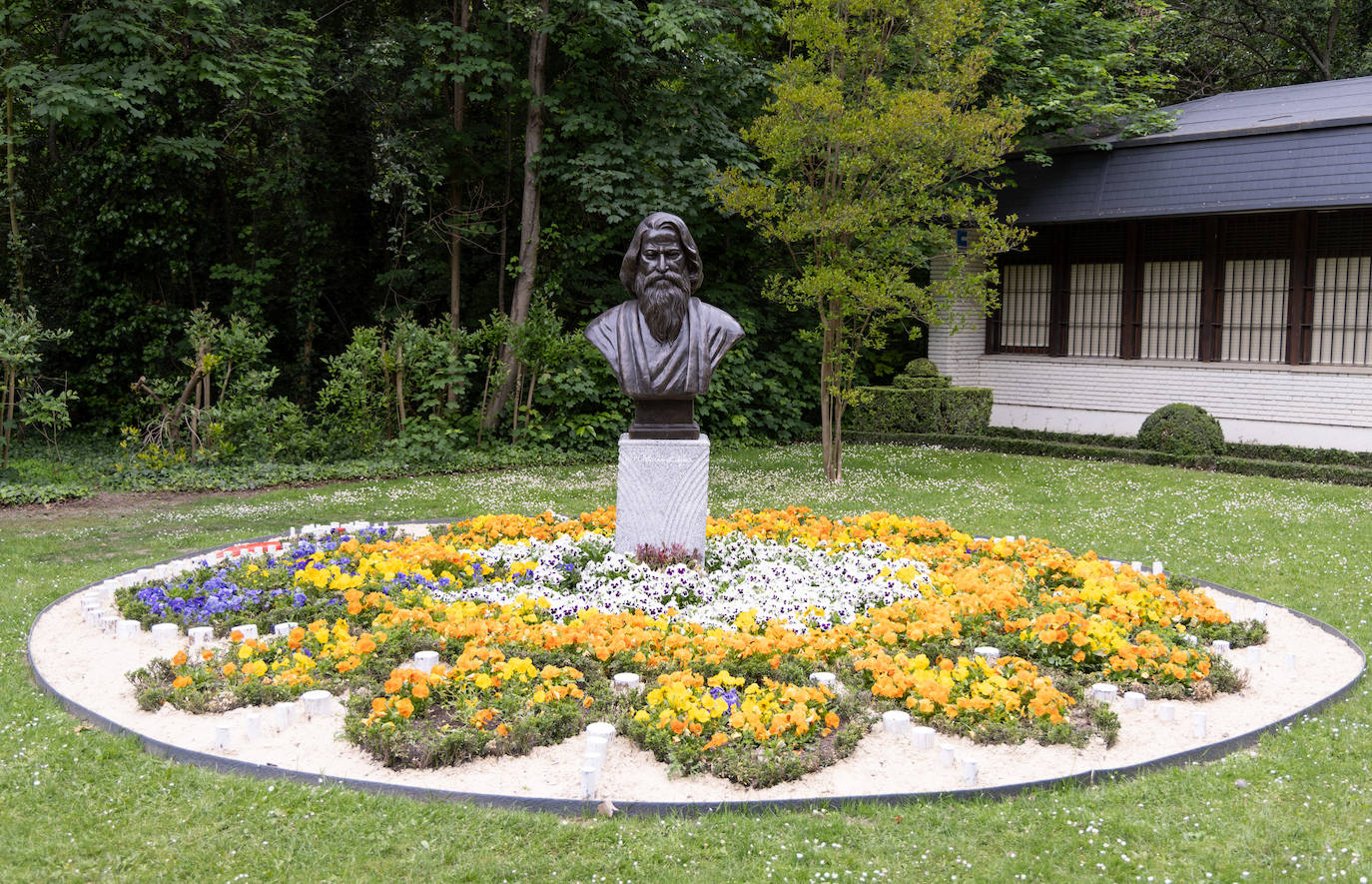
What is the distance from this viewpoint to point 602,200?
1362cm

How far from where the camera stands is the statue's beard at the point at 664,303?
704cm

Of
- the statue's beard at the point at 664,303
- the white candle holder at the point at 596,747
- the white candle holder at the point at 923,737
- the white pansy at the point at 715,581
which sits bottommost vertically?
the white candle holder at the point at 923,737

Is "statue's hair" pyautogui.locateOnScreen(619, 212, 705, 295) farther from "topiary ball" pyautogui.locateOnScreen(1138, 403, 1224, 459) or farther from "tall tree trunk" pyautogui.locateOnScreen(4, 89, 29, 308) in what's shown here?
"tall tree trunk" pyautogui.locateOnScreen(4, 89, 29, 308)

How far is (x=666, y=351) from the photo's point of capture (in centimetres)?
705

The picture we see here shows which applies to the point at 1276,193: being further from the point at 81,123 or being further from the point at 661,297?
the point at 81,123

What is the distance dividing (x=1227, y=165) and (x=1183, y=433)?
3.83 metres

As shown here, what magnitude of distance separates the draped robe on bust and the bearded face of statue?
7 centimetres

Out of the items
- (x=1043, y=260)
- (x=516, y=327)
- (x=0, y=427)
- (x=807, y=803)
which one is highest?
(x=1043, y=260)

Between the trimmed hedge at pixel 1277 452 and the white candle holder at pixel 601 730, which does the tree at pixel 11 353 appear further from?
the trimmed hedge at pixel 1277 452

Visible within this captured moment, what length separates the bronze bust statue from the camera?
23.0 ft

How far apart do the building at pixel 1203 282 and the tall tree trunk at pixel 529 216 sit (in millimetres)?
6007

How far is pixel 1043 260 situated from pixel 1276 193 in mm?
4027

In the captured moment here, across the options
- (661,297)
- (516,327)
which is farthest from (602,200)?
(661,297)

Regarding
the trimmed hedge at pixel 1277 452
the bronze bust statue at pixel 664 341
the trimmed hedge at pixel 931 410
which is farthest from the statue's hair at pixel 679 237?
the trimmed hedge at pixel 931 410
